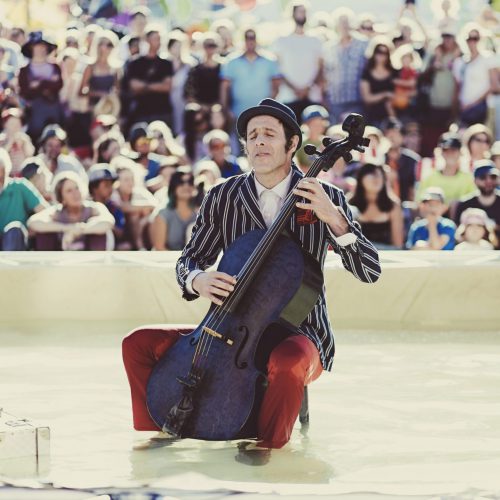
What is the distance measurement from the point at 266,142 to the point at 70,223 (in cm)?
360

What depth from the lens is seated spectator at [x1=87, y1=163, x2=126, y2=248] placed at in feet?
26.3

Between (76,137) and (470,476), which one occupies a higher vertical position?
(76,137)

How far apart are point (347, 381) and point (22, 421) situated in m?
1.62

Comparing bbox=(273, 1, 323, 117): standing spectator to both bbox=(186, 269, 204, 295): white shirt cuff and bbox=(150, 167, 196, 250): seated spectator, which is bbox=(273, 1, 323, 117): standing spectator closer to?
bbox=(150, 167, 196, 250): seated spectator

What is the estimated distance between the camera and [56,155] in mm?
8914

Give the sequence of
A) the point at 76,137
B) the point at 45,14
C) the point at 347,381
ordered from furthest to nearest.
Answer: the point at 45,14 < the point at 76,137 < the point at 347,381

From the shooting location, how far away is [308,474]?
11.7 ft

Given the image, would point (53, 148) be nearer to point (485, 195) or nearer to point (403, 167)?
point (403, 167)

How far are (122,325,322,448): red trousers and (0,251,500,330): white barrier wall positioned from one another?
2.01 m

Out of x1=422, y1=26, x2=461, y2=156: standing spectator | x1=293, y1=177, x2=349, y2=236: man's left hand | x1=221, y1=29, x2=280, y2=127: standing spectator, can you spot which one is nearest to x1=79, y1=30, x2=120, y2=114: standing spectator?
x1=221, y1=29, x2=280, y2=127: standing spectator

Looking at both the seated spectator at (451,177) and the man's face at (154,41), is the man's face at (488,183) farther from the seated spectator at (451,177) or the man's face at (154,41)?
the man's face at (154,41)

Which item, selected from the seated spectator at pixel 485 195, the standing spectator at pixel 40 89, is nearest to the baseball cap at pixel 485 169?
the seated spectator at pixel 485 195

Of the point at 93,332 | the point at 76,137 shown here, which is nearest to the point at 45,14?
the point at 76,137

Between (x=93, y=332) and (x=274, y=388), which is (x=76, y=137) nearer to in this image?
(x=93, y=332)
